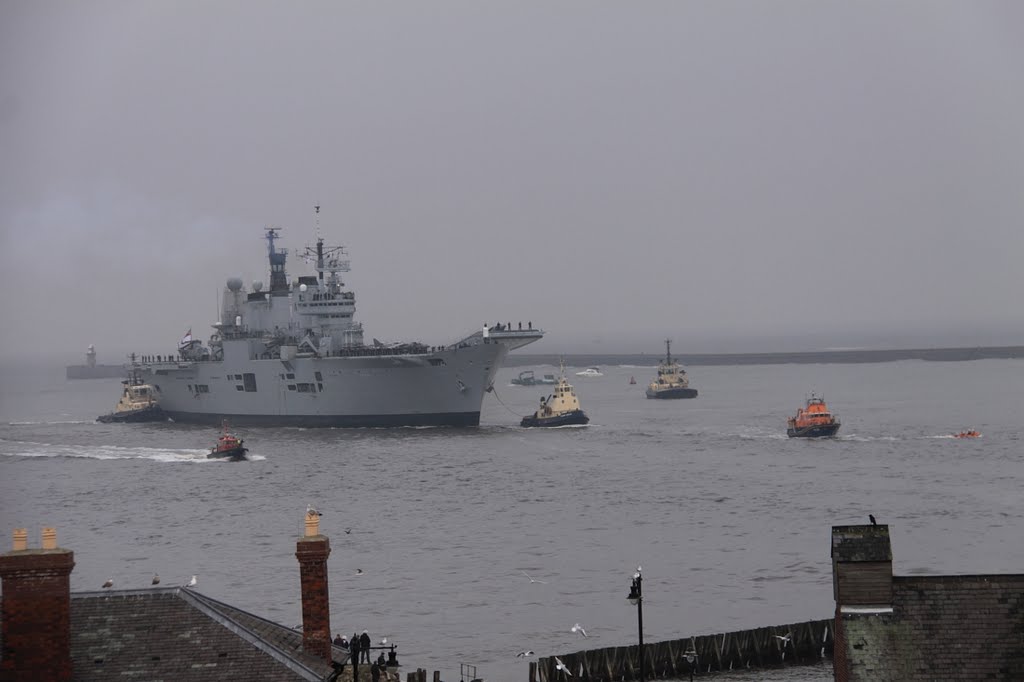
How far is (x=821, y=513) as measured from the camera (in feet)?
170

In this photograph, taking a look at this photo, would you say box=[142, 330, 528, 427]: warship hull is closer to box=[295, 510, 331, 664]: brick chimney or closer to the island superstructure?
the island superstructure

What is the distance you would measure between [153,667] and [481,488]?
46.8m

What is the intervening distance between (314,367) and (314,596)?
78542 mm

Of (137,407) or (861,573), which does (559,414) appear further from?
(861,573)

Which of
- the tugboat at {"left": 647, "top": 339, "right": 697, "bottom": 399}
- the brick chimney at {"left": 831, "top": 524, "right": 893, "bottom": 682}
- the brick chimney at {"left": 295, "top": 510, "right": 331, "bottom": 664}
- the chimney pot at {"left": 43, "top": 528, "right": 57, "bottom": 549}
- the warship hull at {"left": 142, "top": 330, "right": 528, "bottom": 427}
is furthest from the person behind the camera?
the tugboat at {"left": 647, "top": 339, "right": 697, "bottom": 399}

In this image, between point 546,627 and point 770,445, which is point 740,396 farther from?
point 546,627

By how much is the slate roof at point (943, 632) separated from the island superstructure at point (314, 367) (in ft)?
236

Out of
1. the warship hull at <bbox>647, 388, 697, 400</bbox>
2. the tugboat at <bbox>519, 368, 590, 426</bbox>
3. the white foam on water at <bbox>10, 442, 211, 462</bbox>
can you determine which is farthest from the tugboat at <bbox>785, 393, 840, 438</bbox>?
the warship hull at <bbox>647, 388, 697, 400</bbox>

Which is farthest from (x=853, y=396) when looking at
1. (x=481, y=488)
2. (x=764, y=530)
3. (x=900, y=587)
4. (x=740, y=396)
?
(x=900, y=587)

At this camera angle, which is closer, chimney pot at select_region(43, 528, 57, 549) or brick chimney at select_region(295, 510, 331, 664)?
chimney pot at select_region(43, 528, 57, 549)

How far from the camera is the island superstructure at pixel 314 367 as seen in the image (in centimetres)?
9006

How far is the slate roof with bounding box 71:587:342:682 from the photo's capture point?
14578 mm

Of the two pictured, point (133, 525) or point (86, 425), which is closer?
point (133, 525)

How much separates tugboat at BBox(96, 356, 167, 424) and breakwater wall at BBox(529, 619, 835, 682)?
303ft
